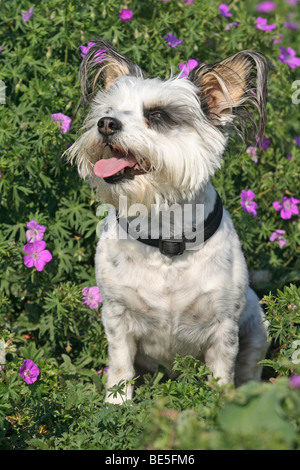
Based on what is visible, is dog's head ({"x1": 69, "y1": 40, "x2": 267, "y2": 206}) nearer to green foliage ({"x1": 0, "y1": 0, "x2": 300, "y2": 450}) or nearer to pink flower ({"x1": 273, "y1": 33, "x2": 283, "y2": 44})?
green foliage ({"x1": 0, "y1": 0, "x2": 300, "y2": 450})

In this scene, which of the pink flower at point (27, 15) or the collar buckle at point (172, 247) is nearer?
the collar buckle at point (172, 247)

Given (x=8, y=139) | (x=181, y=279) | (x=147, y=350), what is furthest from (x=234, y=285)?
(x=8, y=139)

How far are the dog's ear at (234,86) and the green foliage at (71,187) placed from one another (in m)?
0.61

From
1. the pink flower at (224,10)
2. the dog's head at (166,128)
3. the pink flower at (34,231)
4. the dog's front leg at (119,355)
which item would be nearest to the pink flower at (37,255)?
the pink flower at (34,231)

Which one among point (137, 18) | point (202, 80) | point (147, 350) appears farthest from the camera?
point (137, 18)

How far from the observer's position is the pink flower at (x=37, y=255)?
3969mm

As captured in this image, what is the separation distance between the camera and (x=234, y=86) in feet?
11.2

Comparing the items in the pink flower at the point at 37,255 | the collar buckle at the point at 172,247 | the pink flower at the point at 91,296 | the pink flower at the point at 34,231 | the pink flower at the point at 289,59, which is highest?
the pink flower at the point at 289,59

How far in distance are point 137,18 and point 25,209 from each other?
5.30 ft

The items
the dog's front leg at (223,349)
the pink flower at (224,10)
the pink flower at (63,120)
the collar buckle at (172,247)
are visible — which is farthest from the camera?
the pink flower at (224,10)

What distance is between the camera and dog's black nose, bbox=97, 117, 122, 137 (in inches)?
120

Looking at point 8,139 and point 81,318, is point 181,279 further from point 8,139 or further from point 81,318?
point 8,139

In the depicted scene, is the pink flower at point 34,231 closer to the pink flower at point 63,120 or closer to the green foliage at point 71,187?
the green foliage at point 71,187

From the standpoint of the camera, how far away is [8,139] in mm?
3986
